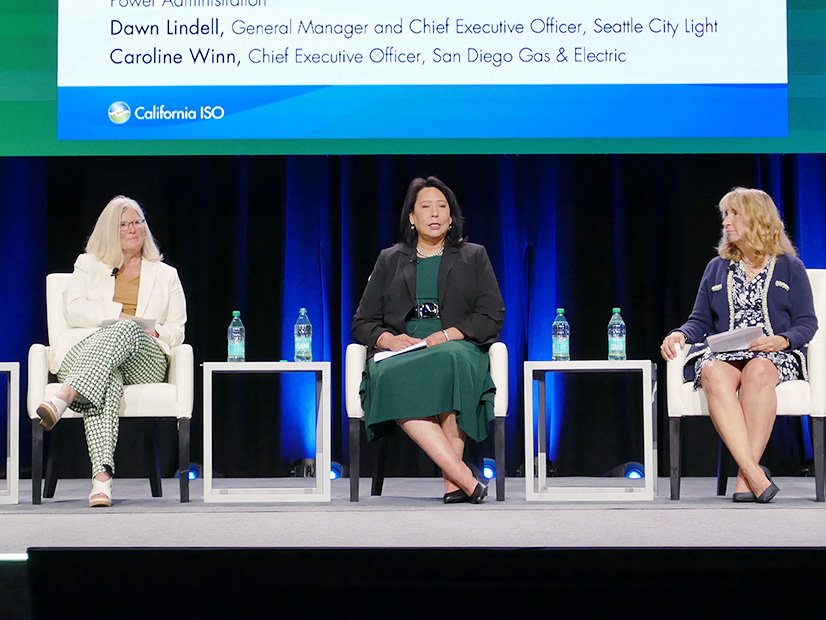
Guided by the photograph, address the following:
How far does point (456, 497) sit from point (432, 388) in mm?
356

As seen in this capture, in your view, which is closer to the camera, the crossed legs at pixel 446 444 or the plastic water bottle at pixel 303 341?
the crossed legs at pixel 446 444

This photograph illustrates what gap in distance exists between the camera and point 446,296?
11.6 ft

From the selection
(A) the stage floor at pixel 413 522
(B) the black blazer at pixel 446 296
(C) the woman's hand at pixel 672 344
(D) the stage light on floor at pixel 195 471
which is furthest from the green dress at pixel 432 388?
(D) the stage light on floor at pixel 195 471

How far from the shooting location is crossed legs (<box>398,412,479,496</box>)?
3.25 metres

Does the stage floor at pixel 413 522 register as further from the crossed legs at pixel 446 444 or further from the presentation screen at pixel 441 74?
the presentation screen at pixel 441 74

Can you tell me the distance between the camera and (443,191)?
141 inches

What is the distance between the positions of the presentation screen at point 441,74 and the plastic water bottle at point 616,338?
0.75 m

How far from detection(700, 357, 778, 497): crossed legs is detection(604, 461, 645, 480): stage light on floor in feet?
3.17

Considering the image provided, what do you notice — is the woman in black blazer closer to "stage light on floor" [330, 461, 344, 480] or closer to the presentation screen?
the presentation screen

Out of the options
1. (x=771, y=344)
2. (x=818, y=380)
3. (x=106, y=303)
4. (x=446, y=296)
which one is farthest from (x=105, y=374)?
(x=818, y=380)

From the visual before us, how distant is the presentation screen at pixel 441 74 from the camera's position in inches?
160

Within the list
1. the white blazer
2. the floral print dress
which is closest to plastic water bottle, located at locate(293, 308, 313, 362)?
the white blazer
